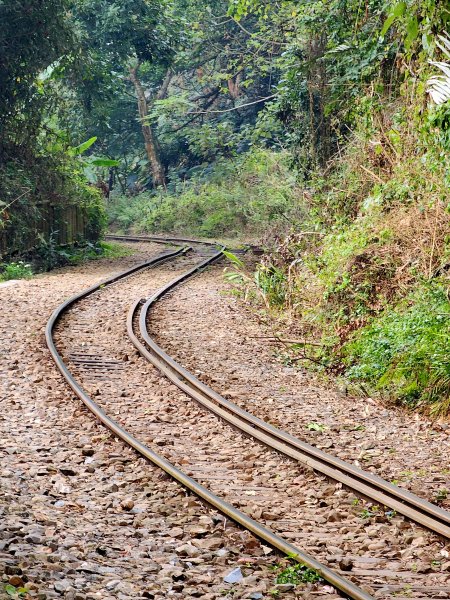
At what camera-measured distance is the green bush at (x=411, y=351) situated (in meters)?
8.98

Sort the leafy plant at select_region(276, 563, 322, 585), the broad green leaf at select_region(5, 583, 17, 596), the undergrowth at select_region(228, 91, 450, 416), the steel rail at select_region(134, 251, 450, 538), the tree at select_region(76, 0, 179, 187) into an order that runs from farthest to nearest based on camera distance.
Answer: the tree at select_region(76, 0, 179, 187) < the undergrowth at select_region(228, 91, 450, 416) < the steel rail at select_region(134, 251, 450, 538) < the leafy plant at select_region(276, 563, 322, 585) < the broad green leaf at select_region(5, 583, 17, 596)

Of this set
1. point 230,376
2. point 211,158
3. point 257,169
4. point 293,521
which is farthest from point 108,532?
point 211,158

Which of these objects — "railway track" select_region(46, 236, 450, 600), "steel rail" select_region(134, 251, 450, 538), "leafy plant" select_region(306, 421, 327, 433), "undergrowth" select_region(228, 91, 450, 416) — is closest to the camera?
"railway track" select_region(46, 236, 450, 600)

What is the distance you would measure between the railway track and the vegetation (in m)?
2.00

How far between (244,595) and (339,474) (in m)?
2.17

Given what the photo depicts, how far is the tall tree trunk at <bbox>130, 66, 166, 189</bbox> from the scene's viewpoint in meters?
38.8

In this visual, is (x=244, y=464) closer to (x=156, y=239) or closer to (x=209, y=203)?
(x=156, y=239)

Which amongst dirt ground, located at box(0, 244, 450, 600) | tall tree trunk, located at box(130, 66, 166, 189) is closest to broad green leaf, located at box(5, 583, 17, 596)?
dirt ground, located at box(0, 244, 450, 600)

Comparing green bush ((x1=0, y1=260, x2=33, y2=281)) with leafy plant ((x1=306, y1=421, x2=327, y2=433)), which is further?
green bush ((x1=0, y1=260, x2=33, y2=281))

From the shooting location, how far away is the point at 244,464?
7219mm

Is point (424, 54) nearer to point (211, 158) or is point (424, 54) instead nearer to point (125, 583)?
point (125, 583)

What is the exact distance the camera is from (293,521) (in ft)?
19.6

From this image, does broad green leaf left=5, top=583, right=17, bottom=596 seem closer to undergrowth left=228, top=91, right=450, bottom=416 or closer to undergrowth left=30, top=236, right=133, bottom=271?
undergrowth left=228, top=91, right=450, bottom=416

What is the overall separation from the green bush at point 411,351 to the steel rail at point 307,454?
187 cm
